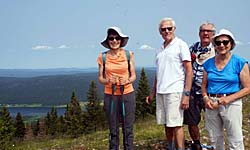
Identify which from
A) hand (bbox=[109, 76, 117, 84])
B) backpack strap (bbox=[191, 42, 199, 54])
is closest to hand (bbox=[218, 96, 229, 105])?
backpack strap (bbox=[191, 42, 199, 54])

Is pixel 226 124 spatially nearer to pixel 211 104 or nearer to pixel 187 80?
pixel 211 104

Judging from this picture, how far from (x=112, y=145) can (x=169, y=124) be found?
119cm

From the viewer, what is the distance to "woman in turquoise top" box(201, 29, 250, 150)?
4629 mm

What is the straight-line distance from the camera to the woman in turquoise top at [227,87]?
4.63 meters

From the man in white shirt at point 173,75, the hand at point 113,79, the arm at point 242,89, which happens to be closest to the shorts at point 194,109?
the man in white shirt at point 173,75

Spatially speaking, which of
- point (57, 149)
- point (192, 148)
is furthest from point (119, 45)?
point (57, 149)

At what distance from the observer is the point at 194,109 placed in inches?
235

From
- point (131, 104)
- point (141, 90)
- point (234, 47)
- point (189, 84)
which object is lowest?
point (141, 90)

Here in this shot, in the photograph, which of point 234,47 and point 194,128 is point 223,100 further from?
point 194,128

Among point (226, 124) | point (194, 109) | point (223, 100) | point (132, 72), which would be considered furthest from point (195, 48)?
A: point (226, 124)

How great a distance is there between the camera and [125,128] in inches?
233

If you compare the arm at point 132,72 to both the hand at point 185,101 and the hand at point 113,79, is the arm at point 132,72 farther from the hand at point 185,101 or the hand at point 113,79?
the hand at point 185,101

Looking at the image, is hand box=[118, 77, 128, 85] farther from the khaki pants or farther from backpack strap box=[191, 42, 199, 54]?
the khaki pants

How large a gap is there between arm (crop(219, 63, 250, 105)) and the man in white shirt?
2.64ft
